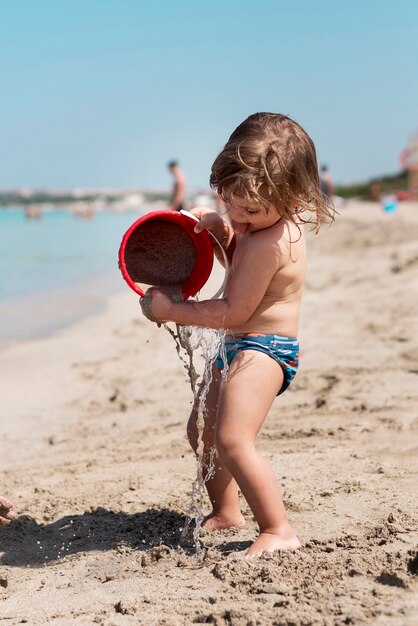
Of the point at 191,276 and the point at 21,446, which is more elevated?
the point at 191,276

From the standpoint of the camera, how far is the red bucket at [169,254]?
9.26ft

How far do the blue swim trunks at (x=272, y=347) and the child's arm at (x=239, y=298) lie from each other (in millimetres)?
84

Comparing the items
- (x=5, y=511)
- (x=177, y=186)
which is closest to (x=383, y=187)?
(x=177, y=186)

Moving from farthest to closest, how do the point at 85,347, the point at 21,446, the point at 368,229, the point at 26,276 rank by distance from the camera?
the point at 368,229 < the point at 26,276 < the point at 85,347 < the point at 21,446

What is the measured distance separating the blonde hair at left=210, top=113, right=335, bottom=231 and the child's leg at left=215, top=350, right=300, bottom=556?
0.57 meters

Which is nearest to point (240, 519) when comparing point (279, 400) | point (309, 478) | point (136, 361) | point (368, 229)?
point (309, 478)

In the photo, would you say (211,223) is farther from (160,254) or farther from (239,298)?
(239,298)

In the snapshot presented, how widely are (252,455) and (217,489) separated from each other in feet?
1.48

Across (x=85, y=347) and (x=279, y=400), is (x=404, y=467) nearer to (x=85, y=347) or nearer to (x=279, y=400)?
(x=279, y=400)

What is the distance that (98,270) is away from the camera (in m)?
15.1

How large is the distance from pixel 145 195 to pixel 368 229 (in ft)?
266

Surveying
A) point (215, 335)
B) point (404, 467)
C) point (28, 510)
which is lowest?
point (28, 510)

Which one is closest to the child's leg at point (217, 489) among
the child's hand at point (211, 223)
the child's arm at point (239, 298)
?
the child's arm at point (239, 298)

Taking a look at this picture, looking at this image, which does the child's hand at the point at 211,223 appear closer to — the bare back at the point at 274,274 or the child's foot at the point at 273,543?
the bare back at the point at 274,274
